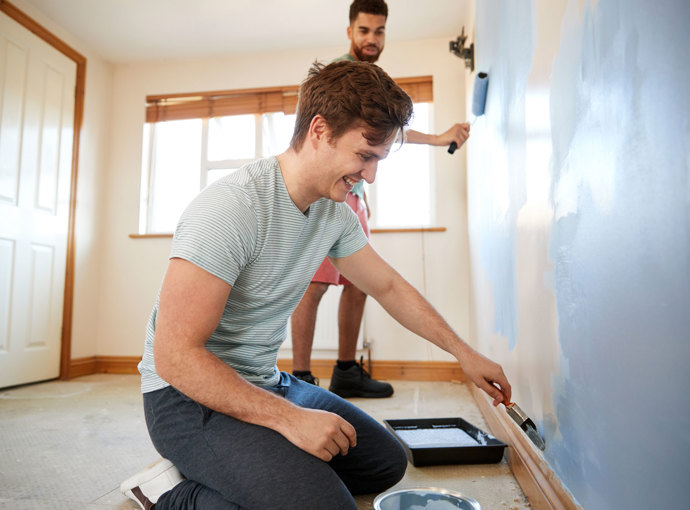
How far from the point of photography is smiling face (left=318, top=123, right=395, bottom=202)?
36.3 inches

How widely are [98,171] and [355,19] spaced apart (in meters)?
2.12

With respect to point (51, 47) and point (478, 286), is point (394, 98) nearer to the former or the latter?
point (478, 286)

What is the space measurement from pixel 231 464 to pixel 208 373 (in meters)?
0.17

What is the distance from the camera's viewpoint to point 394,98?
3.03ft

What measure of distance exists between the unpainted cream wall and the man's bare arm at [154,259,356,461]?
2.11 m

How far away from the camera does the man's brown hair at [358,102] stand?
2.96ft

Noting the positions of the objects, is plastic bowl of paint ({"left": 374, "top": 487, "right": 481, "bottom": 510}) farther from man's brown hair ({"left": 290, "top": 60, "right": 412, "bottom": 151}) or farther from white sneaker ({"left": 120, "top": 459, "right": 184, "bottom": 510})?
man's brown hair ({"left": 290, "top": 60, "right": 412, "bottom": 151})

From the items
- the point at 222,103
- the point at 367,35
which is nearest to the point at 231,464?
the point at 367,35

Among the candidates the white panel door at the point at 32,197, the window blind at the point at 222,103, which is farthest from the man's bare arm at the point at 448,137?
the white panel door at the point at 32,197

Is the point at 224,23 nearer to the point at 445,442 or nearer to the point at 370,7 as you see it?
the point at 370,7

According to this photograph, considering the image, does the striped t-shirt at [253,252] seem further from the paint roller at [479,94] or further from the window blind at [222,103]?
the window blind at [222,103]

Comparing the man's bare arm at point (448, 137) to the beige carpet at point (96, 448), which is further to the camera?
the man's bare arm at point (448, 137)

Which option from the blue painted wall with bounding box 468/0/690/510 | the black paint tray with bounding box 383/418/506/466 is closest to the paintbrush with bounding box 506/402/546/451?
the blue painted wall with bounding box 468/0/690/510

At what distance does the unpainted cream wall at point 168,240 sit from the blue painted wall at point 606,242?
1660mm
